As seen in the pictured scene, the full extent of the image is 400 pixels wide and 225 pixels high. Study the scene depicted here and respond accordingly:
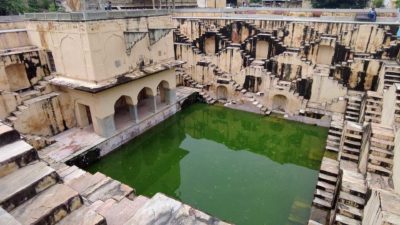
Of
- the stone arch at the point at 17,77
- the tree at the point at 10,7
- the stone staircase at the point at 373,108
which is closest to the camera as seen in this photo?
the stone staircase at the point at 373,108

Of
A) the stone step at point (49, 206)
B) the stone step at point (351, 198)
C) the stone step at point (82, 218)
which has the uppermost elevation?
the stone step at point (49, 206)

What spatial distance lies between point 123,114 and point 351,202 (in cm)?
1022

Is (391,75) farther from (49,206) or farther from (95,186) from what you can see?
(49,206)

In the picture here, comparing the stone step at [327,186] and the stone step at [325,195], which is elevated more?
the stone step at [327,186]

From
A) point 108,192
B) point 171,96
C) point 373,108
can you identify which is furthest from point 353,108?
point 108,192

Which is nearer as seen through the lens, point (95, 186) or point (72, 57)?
point (95, 186)

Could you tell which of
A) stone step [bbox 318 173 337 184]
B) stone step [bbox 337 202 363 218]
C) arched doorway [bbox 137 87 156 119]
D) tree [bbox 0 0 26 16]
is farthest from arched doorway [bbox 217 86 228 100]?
tree [bbox 0 0 26 16]

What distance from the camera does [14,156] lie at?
306 cm

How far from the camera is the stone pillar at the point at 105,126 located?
1013 centimetres

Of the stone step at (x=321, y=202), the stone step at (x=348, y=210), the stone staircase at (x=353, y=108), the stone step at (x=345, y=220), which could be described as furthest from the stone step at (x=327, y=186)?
the stone staircase at (x=353, y=108)

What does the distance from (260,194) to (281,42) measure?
Result: 8.56 m

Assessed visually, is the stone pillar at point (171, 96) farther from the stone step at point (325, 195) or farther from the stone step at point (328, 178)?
the stone step at point (325, 195)

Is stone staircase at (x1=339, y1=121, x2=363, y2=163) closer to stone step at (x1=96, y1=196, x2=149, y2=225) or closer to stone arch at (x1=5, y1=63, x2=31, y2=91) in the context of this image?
stone step at (x1=96, y1=196, x2=149, y2=225)

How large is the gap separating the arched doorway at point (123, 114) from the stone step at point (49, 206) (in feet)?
27.3
